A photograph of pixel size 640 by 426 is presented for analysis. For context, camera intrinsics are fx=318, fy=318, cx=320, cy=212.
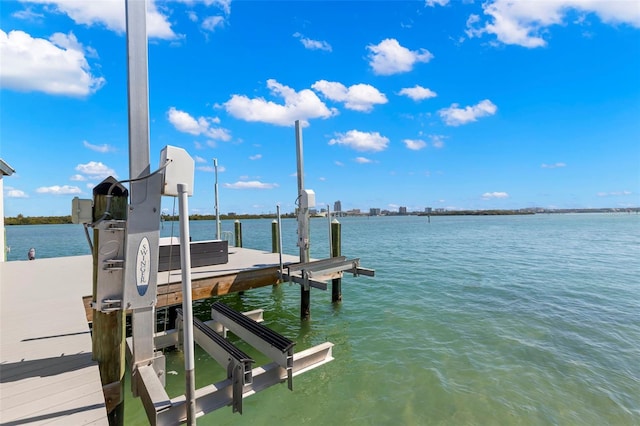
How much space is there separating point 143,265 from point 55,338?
6.04ft

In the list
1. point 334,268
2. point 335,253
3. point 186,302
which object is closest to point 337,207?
point 335,253

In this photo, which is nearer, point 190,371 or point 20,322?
point 190,371

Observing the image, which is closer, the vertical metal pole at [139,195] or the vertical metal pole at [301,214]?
the vertical metal pole at [139,195]

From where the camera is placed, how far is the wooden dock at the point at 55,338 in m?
2.49

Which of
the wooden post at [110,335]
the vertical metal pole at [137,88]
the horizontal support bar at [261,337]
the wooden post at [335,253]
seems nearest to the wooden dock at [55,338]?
the wooden post at [110,335]

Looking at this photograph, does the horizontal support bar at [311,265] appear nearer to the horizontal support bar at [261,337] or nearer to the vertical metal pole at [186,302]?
the horizontal support bar at [261,337]

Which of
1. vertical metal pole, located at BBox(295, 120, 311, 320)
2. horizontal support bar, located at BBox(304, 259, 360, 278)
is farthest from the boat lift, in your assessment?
vertical metal pole, located at BBox(295, 120, 311, 320)

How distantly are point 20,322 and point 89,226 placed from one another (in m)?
2.66

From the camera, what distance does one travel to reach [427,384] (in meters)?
4.71

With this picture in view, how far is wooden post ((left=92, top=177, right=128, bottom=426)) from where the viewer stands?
2980 mm

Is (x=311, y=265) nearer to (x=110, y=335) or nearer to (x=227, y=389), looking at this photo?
(x=227, y=389)

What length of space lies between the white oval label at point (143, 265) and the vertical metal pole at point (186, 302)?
0.71 m

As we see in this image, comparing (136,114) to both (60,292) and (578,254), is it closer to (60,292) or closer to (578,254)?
(60,292)

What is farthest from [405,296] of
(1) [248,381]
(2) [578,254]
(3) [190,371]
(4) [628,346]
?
(2) [578,254]
